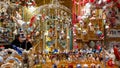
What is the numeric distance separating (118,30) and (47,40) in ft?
6.23

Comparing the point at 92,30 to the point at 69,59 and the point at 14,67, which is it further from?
the point at 14,67

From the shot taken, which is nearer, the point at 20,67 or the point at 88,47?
the point at 20,67

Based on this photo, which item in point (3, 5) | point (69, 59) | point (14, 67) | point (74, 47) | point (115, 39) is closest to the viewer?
point (14, 67)

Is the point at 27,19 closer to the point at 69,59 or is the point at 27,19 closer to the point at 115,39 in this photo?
the point at 69,59

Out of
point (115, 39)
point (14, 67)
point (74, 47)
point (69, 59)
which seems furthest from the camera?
point (74, 47)

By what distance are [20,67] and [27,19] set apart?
5.69 ft

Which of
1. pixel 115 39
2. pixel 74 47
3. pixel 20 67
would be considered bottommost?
Result: pixel 74 47

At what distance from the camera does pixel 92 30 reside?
12.3 feet

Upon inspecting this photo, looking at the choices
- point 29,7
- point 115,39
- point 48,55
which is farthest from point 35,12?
point 115,39

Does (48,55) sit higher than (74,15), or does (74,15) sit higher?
(74,15)

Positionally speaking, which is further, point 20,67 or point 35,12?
point 35,12

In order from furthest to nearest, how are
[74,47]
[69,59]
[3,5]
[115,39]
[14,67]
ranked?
[74,47], [3,5], [69,59], [115,39], [14,67]

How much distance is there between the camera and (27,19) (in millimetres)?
3703

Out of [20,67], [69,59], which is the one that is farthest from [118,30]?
[69,59]
